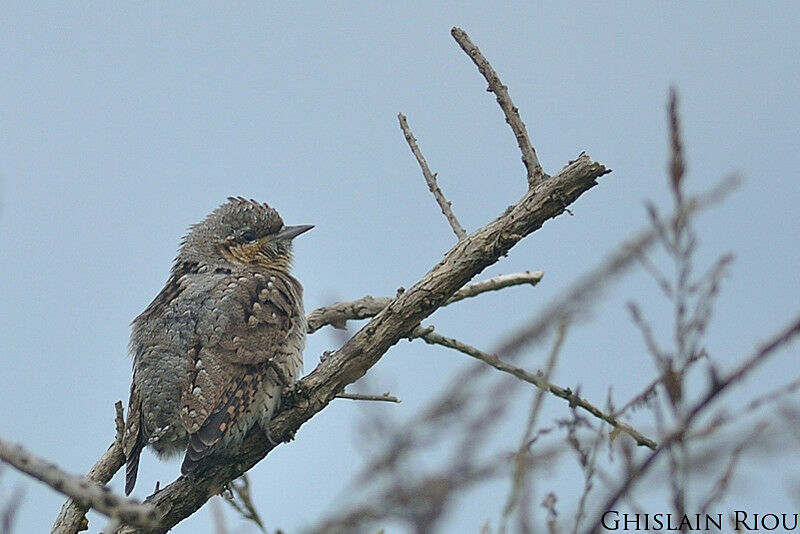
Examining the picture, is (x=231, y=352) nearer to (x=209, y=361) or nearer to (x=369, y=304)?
(x=209, y=361)

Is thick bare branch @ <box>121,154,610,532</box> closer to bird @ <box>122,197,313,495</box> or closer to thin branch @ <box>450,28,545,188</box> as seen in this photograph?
bird @ <box>122,197,313,495</box>

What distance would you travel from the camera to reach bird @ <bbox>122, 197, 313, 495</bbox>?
4.54 m

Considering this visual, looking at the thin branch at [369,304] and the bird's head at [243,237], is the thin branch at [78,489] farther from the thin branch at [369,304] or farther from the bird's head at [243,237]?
the bird's head at [243,237]

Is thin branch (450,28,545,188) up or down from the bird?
up

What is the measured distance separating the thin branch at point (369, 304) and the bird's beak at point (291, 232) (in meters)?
0.50

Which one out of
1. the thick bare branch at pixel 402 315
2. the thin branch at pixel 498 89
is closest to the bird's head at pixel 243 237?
the thick bare branch at pixel 402 315

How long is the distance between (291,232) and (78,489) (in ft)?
16.1

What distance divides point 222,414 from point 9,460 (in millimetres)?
3113

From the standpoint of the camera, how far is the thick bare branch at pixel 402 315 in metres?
4.20

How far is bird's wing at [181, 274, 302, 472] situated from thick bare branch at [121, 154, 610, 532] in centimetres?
16

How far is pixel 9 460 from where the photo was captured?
4.66ft

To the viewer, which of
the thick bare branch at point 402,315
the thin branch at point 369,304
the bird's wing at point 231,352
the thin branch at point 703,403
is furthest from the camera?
the thin branch at point 369,304

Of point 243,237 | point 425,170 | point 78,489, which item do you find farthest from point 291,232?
point 78,489

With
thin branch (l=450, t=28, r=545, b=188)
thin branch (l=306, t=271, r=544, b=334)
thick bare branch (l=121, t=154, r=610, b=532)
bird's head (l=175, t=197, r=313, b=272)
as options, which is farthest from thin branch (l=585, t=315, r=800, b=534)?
bird's head (l=175, t=197, r=313, b=272)
